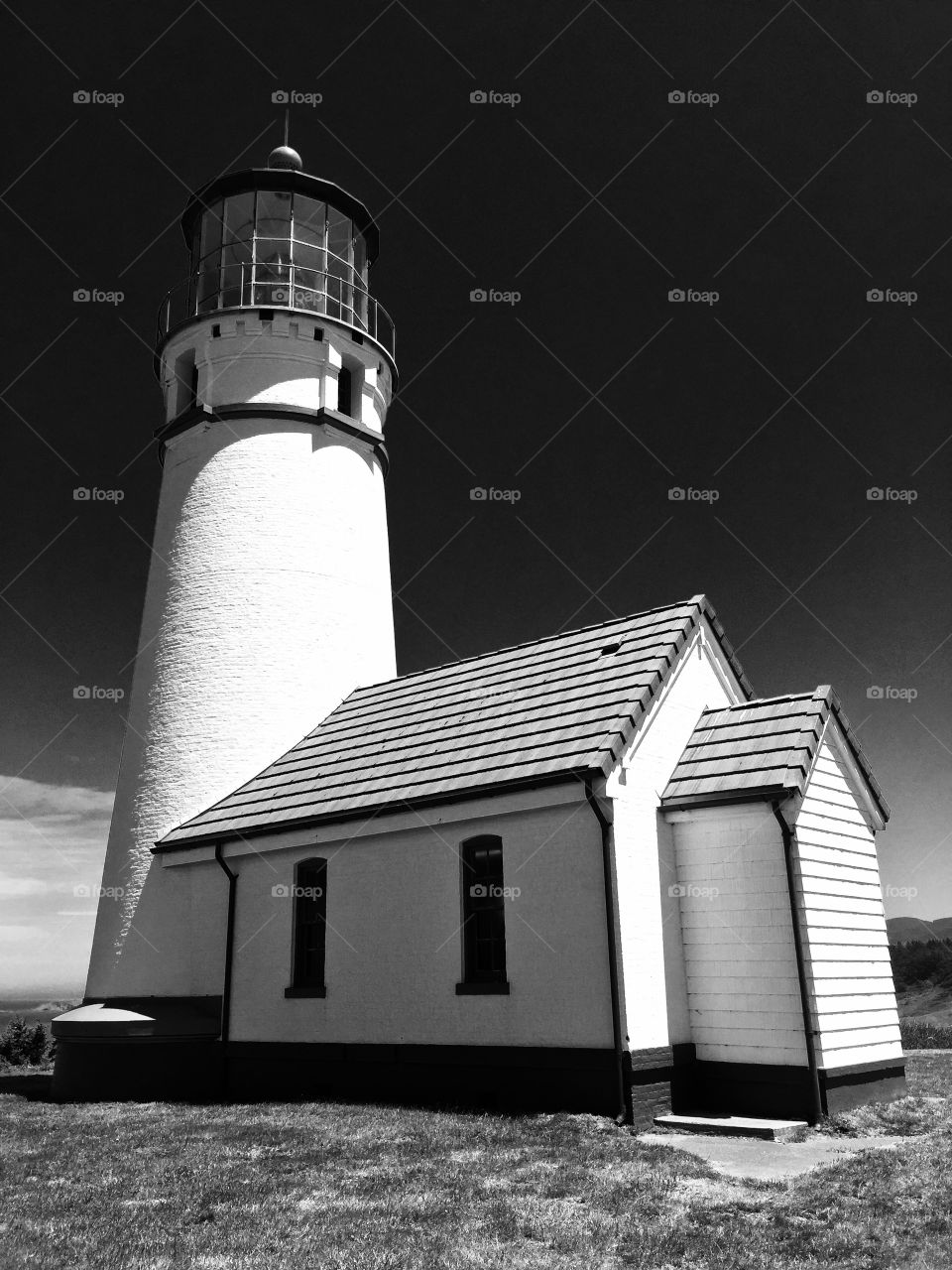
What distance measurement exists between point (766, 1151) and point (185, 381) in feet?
56.5

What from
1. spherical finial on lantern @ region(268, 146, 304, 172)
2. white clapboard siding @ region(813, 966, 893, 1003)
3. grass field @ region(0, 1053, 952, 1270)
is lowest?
grass field @ region(0, 1053, 952, 1270)

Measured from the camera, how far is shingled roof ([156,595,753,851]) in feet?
43.2

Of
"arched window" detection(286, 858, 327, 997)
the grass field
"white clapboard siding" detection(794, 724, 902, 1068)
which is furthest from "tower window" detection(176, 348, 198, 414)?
"white clapboard siding" detection(794, 724, 902, 1068)

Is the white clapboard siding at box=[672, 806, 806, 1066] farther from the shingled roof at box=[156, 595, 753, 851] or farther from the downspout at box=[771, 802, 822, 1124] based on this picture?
the shingled roof at box=[156, 595, 753, 851]

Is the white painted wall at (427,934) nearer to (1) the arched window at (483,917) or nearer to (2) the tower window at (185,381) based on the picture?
(1) the arched window at (483,917)

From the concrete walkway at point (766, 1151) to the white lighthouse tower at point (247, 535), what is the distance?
8.58 m

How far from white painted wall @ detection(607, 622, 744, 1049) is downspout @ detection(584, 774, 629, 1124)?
154mm

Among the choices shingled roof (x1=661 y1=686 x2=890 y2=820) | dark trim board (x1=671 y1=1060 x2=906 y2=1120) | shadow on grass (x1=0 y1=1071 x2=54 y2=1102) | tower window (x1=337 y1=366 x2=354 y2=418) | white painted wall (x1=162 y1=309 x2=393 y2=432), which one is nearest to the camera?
dark trim board (x1=671 y1=1060 x2=906 y2=1120)

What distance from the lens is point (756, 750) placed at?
13.2 meters

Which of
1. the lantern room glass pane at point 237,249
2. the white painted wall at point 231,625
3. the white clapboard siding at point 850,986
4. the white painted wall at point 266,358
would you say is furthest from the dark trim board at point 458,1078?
the lantern room glass pane at point 237,249

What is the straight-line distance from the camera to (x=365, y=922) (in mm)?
14383

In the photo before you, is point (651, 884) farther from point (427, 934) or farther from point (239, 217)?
point (239, 217)

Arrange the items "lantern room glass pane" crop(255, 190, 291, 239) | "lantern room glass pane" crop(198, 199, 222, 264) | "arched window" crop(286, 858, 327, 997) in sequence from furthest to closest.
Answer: "lantern room glass pane" crop(198, 199, 222, 264) < "lantern room glass pane" crop(255, 190, 291, 239) < "arched window" crop(286, 858, 327, 997)

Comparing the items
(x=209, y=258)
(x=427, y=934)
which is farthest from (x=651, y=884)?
(x=209, y=258)
